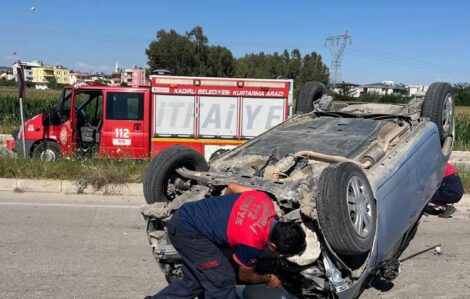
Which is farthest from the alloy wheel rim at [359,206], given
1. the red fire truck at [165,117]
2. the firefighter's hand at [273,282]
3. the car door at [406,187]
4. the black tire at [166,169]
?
the red fire truck at [165,117]

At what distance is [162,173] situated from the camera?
14.4ft

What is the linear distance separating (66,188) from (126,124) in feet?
11.8

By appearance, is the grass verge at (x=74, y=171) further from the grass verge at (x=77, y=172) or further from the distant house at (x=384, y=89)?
the distant house at (x=384, y=89)

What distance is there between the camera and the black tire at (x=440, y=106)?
215 inches

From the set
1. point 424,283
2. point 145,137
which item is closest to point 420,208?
point 424,283

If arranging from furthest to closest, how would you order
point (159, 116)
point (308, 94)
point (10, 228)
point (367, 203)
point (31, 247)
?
point (159, 116) → point (308, 94) → point (10, 228) → point (31, 247) → point (367, 203)

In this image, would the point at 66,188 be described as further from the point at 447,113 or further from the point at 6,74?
the point at 6,74

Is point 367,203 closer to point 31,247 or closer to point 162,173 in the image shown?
point 162,173

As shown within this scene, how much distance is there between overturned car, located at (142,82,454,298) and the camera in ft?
11.1

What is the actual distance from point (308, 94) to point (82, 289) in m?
3.70

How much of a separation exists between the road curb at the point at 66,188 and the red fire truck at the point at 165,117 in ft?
10.4

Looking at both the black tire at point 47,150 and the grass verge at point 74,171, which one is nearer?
the grass verge at point 74,171

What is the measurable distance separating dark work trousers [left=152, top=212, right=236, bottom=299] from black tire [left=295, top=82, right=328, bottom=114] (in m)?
3.64

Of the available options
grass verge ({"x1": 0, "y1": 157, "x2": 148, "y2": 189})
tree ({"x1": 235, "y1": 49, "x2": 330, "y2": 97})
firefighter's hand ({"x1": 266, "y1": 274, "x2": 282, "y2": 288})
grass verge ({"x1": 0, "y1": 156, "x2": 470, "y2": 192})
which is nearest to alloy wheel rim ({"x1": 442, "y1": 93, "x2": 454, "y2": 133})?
grass verge ({"x1": 0, "y1": 156, "x2": 470, "y2": 192})
